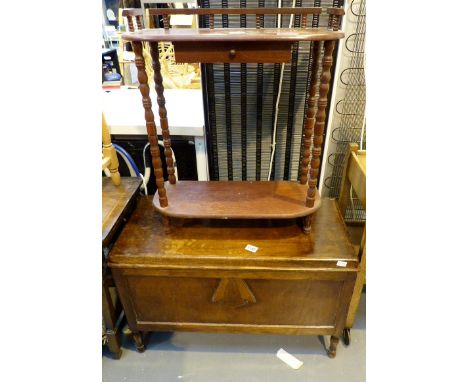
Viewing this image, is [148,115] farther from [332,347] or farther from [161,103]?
[332,347]

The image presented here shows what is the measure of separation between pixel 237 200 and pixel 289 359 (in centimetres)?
67

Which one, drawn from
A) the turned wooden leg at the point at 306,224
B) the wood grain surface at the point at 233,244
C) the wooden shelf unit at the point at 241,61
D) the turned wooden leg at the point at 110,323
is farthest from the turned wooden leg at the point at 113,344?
the turned wooden leg at the point at 306,224

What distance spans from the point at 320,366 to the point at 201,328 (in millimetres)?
488

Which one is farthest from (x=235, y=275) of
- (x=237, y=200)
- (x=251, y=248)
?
(x=237, y=200)

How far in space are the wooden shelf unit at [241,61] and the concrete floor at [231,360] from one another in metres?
0.54

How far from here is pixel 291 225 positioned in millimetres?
1154

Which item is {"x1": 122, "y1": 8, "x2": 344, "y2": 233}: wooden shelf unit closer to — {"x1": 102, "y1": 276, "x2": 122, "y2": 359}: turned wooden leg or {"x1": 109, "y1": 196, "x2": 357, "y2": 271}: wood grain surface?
{"x1": 109, "y1": 196, "x2": 357, "y2": 271}: wood grain surface

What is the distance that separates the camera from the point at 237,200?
1.12m

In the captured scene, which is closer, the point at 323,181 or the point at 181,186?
the point at 181,186

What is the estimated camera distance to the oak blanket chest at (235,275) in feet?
3.31

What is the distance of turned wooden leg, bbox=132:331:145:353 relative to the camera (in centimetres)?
121
